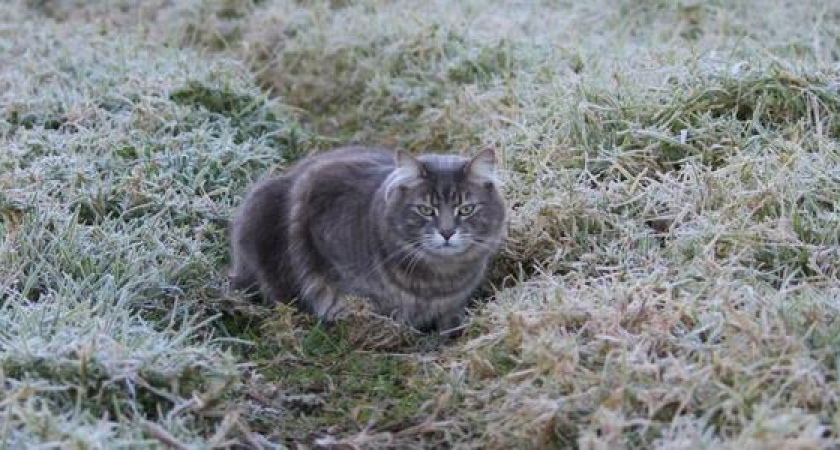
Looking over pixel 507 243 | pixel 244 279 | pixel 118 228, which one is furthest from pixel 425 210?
pixel 118 228

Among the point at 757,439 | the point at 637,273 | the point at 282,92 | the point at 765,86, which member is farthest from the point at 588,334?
the point at 282,92

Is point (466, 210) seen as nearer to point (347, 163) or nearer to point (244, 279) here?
point (347, 163)

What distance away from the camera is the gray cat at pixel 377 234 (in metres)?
4.47

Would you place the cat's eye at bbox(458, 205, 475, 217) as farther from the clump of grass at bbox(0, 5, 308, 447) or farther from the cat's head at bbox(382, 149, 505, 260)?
the clump of grass at bbox(0, 5, 308, 447)

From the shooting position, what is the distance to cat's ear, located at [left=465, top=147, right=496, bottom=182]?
14.8 ft

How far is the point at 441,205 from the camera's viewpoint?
4.45 meters

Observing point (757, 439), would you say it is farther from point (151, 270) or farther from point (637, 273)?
point (151, 270)

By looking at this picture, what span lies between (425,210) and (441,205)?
0.06 metres

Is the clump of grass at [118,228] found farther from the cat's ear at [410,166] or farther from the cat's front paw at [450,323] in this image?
the cat's ear at [410,166]

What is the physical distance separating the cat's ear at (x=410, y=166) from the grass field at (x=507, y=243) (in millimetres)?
560

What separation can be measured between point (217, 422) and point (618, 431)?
1.19 m

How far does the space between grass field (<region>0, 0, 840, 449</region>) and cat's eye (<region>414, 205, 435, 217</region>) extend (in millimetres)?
414

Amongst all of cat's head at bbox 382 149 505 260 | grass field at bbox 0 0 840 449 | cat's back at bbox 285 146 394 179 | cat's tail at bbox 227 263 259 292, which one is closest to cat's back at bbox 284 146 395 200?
cat's back at bbox 285 146 394 179

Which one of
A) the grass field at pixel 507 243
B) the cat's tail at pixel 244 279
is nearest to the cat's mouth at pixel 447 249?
the grass field at pixel 507 243
